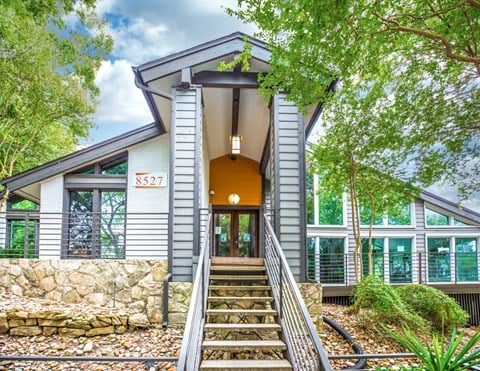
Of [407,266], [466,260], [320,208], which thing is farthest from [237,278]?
[466,260]

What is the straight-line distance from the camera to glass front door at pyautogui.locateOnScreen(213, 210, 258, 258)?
9992 millimetres

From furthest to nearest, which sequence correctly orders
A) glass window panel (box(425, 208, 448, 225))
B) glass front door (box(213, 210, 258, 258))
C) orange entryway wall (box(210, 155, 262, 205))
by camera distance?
1. glass window panel (box(425, 208, 448, 225))
2. orange entryway wall (box(210, 155, 262, 205))
3. glass front door (box(213, 210, 258, 258))

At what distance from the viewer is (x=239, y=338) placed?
5227 millimetres

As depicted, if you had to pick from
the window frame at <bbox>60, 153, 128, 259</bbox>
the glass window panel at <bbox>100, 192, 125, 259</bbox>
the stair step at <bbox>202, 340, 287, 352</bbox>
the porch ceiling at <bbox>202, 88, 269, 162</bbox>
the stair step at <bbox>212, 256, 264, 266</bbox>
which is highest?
the porch ceiling at <bbox>202, 88, 269, 162</bbox>

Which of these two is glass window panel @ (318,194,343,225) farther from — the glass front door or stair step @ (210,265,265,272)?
stair step @ (210,265,265,272)

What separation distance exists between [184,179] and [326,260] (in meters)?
7.65

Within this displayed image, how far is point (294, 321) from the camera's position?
12.1ft

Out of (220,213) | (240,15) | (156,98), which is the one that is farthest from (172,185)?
(220,213)

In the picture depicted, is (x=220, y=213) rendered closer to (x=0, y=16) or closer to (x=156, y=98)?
(x=156, y=98)

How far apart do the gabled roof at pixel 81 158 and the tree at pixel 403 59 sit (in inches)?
173

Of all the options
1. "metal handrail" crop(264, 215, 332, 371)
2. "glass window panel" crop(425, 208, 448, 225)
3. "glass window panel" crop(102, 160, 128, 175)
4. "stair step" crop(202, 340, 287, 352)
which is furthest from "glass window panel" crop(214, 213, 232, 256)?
"glass window panel" crop(425, 208, 448, 225)

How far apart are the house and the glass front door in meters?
0.03

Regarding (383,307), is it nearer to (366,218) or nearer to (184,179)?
(184,179)

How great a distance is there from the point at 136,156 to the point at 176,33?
23.6ft
